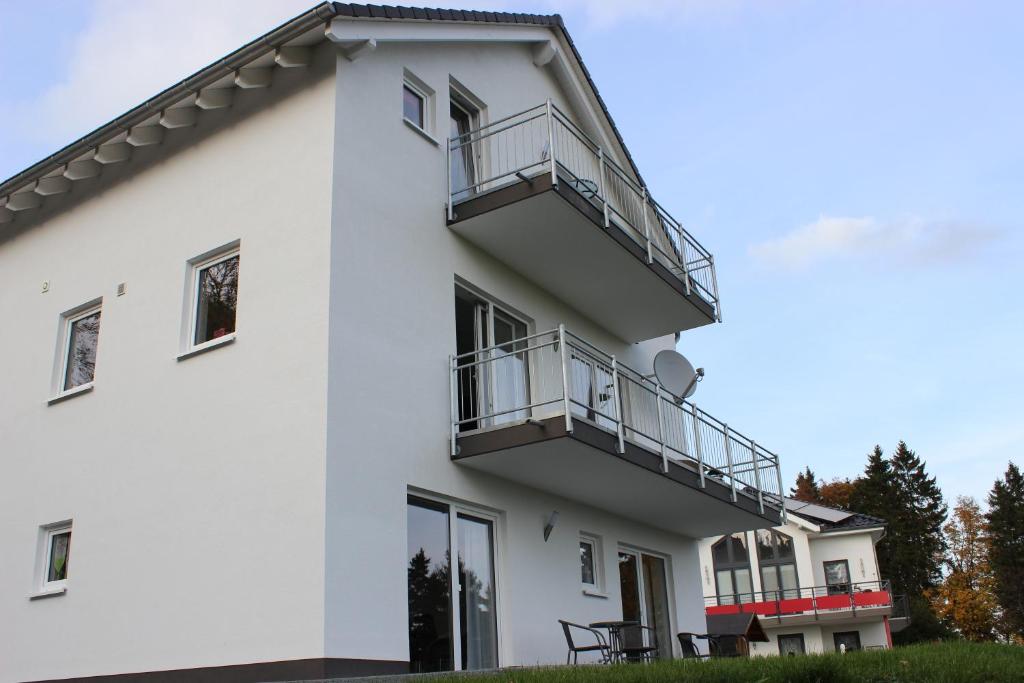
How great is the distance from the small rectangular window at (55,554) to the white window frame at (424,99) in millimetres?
6288

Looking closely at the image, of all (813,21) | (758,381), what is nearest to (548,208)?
(813,21)

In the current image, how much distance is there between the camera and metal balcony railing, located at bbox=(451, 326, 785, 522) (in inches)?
437

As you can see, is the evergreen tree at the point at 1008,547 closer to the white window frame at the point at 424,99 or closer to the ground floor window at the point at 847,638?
the ground floor window at the point at 847,638

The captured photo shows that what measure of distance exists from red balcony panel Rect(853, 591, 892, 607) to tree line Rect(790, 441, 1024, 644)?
8.07 meters

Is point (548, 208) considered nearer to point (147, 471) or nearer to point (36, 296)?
point (147, 471)

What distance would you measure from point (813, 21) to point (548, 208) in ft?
15.3

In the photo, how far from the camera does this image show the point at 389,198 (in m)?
10.9

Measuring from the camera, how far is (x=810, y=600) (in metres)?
40.3

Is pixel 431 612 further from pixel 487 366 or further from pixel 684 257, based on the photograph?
pixel 684 257

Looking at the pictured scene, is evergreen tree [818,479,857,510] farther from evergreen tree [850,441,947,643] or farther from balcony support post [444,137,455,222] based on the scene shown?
balcony support post [444,137,455,222]

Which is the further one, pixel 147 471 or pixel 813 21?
pixel 813 21

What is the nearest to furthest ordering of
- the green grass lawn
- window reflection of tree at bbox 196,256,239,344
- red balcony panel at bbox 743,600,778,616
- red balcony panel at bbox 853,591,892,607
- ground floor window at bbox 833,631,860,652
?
the green grass lawn, window reflection of tree at bbox 196,256,239,344, red balcony panel at bbox 853,591,892,607, red balcony panel at bbox 743,600,778,616, ground floor window at bbox 833,631,860,652

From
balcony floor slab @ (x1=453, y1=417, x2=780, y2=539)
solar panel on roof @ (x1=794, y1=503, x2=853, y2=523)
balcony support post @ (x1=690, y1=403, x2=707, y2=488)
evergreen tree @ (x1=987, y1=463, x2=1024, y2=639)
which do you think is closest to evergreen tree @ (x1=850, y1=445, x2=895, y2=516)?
evergreen tree @ (x1=987, y1=463, x2=1024, y2=639)

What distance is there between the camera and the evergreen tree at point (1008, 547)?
174 feet
